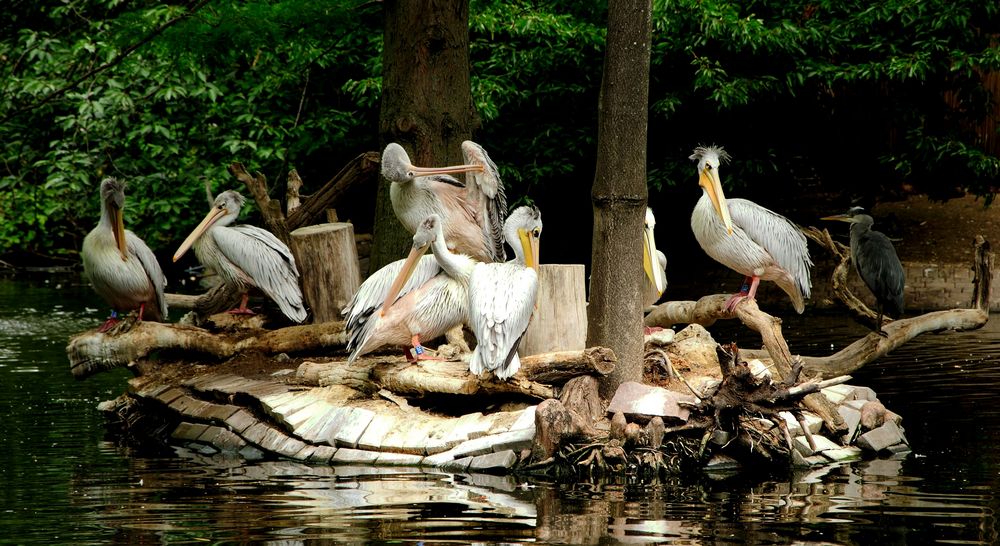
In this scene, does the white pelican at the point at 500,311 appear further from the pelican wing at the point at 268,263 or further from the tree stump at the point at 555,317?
the pelican wing at the point at 268,263

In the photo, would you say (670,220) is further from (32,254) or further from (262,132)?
(32,254)

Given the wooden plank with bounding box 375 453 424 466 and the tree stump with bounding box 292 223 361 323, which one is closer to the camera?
the wooden plank with bounding box 375 453 424 466

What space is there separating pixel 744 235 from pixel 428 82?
2550 mm

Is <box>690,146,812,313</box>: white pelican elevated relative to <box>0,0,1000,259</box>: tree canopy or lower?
lower

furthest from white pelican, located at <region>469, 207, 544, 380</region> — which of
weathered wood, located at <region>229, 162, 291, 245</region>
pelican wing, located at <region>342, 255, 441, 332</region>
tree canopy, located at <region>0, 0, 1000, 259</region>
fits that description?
tree canopy, located at <region>0, 0, 1000, 259</region>

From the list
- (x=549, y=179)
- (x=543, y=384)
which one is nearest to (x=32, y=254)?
(x=549, y=179)

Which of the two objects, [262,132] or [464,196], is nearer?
[464,196]

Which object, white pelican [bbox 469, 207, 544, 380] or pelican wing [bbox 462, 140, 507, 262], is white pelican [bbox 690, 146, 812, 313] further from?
white pelican [bbox 469, 207, 544, 380]

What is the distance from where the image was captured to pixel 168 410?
7992 millimetres

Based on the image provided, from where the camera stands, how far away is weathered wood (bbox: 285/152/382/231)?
9.12 metres

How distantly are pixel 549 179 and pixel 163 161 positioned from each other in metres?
6.53

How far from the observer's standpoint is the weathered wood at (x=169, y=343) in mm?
8367

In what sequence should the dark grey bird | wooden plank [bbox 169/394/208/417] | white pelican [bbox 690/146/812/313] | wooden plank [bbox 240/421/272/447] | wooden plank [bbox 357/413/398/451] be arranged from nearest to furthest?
wooden plank [bbox 357/413/398/451], wooden plank [bbox 240/421/272/447], wooden plank [bbox 169/394/208/417], white pelican [bbox 690/146/812/313], the dark grey bird

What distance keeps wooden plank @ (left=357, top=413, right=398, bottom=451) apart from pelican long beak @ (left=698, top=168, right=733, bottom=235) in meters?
2.67
